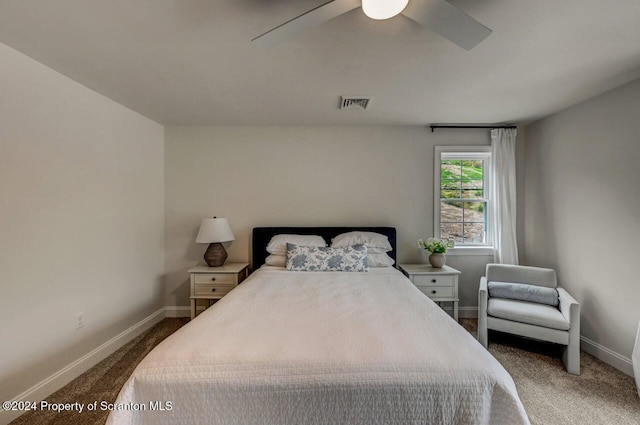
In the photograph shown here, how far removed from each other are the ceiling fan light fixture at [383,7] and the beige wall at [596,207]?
2429 mm

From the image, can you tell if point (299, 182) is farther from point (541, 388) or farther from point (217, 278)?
point (541, 388)

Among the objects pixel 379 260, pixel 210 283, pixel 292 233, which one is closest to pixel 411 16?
pixel 379 260

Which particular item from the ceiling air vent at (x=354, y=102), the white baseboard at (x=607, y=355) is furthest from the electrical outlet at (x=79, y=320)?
the white baseboard at (x=607, y=355)

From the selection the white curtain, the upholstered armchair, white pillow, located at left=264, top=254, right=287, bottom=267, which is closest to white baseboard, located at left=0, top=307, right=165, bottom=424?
white pillow, located at left=264, top=254, right=287, bottom=267

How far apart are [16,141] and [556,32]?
339 centimetres

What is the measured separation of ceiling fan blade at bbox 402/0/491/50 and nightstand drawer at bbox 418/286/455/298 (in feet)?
7.44

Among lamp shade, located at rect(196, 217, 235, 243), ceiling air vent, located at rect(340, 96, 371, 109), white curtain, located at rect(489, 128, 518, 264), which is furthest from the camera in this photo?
white curtain, located at rect(489, 128, 518, 264)

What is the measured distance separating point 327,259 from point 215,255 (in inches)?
50.9

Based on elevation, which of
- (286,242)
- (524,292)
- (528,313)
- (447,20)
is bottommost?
(528,313)

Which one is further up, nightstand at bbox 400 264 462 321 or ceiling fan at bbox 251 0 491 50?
ceiling fan at bbox 251 0 491 50

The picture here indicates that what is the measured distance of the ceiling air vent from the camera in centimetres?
233

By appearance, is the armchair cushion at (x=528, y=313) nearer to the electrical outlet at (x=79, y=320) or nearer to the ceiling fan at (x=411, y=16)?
the ceiling fan at (x=411, y=16)

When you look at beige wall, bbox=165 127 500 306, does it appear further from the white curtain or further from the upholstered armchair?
the upholstered armchair

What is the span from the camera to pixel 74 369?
204 centimetres
